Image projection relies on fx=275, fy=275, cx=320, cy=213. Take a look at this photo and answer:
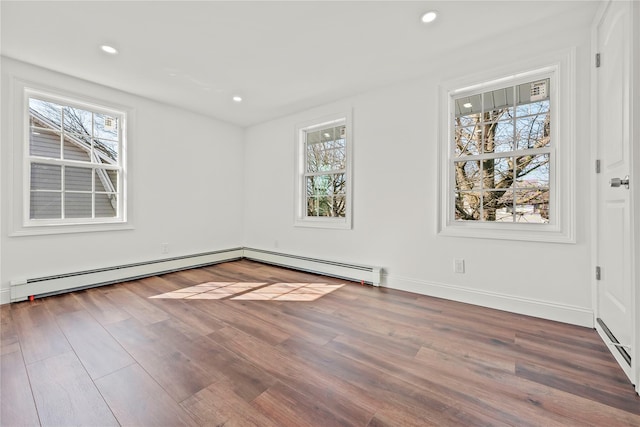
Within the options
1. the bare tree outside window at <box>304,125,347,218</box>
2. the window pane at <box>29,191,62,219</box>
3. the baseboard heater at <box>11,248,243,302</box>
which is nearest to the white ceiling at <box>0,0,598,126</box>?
the bare tree outside window at <box>304,125,347,218</box>

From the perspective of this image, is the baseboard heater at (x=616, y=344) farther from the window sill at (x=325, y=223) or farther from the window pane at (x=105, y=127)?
the window pane at (x=105, y=127)

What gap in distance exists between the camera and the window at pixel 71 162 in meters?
Result: 2.97

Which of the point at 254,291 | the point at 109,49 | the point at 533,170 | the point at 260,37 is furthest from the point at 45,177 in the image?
the point at 533,170

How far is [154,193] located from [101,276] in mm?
1229

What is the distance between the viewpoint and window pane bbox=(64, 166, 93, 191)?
320cm

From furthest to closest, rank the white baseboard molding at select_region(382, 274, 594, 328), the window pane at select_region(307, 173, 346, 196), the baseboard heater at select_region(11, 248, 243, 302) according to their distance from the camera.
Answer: the window pane at select_region(307, 173, 346, 196)
the baseboard heater at select_region(11, 248, 243, 302)
the white baseboard molding at select_region(382, 274, 594, 328)

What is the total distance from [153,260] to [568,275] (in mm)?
4660

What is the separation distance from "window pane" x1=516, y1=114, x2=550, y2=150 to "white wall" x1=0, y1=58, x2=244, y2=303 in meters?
4.14

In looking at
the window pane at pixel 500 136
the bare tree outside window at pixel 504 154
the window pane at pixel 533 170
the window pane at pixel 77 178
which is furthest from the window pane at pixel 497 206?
the window pane at pixel 77 178

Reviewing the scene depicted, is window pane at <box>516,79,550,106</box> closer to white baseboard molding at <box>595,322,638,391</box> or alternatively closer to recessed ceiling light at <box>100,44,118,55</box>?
white baseboard molding at <box>595,322,638,391</box>

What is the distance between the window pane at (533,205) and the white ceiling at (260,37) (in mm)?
1373

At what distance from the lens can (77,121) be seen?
3.29 m

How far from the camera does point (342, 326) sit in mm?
2262

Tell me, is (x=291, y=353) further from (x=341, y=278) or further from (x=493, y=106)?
(x=493, y=106)
